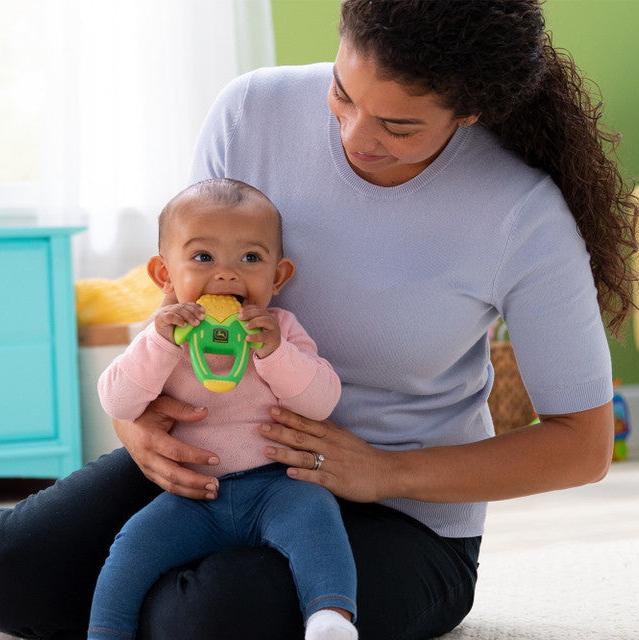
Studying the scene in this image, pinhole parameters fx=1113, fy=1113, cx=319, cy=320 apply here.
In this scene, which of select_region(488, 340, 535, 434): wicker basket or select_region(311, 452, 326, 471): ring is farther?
select_region(488, 340, 535, 434): wicker basket

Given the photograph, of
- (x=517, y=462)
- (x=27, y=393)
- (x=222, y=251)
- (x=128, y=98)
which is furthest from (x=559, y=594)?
(x=128, y=98)

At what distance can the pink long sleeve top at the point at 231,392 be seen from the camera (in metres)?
1.26

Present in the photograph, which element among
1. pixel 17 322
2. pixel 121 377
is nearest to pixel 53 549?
pixel 121 377

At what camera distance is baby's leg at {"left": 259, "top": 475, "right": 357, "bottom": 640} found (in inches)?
44.7

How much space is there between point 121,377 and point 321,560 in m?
0.32

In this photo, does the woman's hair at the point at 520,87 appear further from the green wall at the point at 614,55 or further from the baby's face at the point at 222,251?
the green wall at the point at 614,55

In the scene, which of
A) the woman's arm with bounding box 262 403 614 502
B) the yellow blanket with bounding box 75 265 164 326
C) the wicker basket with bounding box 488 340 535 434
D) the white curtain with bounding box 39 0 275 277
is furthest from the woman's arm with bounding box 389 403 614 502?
the white curtain with bounding box 39 0 275 277

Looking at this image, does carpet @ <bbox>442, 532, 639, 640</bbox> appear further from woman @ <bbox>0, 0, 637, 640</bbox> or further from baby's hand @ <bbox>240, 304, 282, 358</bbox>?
baby's hand @ <bbox>240, 304, 282, 358</bbox>

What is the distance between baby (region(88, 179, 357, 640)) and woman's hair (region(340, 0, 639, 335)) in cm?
27

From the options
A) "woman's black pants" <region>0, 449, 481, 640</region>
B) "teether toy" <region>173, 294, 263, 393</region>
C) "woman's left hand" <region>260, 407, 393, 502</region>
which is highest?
"teether toy" <region>173, 294, 263, 393</region>

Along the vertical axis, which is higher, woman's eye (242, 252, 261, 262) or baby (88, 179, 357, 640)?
woman's eye (242, 252, 261, 262)

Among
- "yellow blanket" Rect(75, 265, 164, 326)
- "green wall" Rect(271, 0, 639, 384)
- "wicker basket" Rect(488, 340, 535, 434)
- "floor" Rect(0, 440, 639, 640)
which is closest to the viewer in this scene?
"floor" Rect(0, 440, 639, 640)

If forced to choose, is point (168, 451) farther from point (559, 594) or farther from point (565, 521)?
point (565, 521)

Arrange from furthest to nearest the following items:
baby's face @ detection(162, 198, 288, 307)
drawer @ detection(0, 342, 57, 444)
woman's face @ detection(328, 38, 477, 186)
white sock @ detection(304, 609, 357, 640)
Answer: drawer @ detection(0, 342, 57, 444)
baby's face @ detection(162, 198, 288, 307)
woman's face @ detection(328, 38, 477, 186)
white sock @ detection(304, 609, 357, 640)
